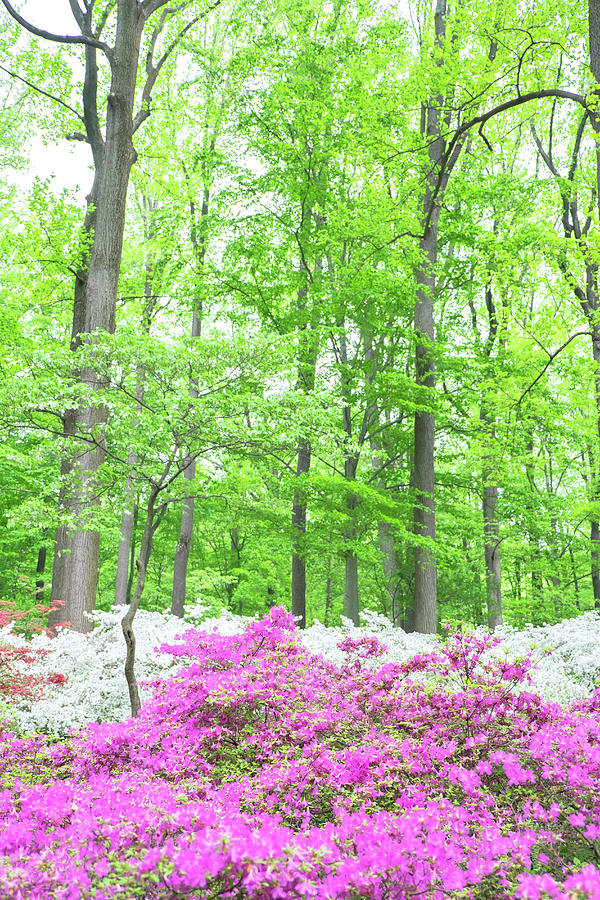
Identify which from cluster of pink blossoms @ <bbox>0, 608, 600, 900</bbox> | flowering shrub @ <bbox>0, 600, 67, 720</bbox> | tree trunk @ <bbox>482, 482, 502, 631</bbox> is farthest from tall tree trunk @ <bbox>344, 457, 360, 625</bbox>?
flowering shrub @ <bbox>0, 600, 67, 720</bbox>

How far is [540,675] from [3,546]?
15.0m

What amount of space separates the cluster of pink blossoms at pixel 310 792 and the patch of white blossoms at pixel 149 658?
2.83 feet

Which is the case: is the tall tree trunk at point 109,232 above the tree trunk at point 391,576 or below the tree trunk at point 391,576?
above

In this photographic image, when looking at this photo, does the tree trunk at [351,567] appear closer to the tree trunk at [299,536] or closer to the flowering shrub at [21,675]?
the tree trunk at [299,536]

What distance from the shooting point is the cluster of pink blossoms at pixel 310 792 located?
1609 millimetres

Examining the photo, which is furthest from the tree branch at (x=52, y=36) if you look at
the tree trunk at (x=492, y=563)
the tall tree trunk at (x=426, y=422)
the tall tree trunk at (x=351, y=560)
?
the tree trunk at (x=492, y=563)

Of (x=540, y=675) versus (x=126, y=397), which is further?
(x=126, y=397)

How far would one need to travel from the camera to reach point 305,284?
33.4 ft

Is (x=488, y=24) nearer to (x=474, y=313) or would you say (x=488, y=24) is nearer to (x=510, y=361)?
(x=510, y=361)

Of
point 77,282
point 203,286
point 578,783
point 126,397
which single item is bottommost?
point 578,783

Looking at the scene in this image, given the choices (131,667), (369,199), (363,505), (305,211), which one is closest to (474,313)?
(305,211)

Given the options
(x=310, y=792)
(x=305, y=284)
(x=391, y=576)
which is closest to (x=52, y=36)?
(x=305, y=284)

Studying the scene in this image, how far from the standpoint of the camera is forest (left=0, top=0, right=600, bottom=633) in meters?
5.59

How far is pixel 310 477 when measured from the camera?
822cm
